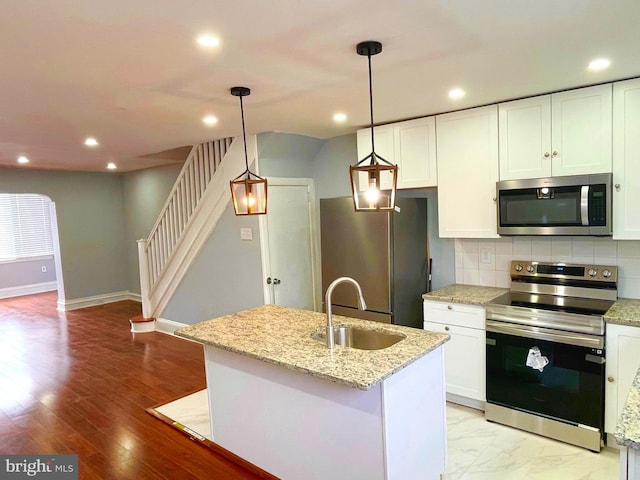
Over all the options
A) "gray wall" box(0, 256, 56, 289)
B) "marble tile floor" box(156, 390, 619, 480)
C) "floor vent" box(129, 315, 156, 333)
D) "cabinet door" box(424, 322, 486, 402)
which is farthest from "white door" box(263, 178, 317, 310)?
"gray wall" box(0, 256, 56, 289)

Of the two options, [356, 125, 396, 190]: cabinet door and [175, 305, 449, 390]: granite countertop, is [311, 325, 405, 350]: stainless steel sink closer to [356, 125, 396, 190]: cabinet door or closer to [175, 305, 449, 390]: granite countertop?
[175, 305, 449, 390]: granite countertop

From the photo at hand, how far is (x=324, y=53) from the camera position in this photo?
2195 mm

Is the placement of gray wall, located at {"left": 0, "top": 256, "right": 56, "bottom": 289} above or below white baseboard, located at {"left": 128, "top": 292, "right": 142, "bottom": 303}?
above

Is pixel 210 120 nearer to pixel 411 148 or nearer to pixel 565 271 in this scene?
pixel 411 148

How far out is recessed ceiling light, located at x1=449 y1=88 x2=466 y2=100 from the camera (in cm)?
292

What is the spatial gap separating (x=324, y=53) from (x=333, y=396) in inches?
69.6

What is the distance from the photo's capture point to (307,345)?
2320 mm

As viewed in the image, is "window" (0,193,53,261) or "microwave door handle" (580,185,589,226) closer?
"microwave door handle" (580,185,589,226)

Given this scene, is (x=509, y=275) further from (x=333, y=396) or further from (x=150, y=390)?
(x=150, y=390)

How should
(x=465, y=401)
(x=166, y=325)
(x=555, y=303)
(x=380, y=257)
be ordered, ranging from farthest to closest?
(x=166, y=325) → (x=380, y=257) → (x=465, y=401) → (x=555, y=303)

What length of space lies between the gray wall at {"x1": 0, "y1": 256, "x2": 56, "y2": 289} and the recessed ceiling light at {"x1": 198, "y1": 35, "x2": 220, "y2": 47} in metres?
9.31

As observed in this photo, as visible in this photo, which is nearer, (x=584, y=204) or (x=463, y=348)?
(x=584, y=204)

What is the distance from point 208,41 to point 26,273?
956cm

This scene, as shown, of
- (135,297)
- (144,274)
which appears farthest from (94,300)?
(144,274)
